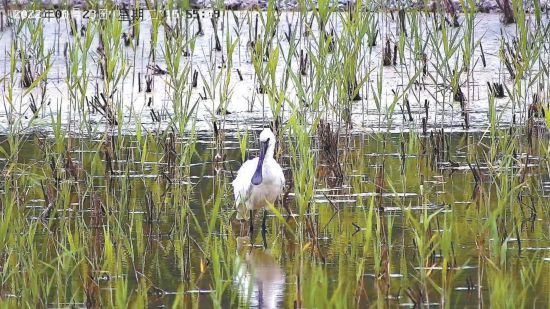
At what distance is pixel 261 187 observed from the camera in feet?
21.4

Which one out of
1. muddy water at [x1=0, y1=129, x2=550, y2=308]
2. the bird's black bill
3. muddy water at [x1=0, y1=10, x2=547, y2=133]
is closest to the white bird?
Answer: the bird's black bill

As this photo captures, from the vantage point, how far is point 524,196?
6.84m

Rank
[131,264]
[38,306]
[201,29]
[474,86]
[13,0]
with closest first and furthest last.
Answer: [38,306] < [131,264] < [474,86] < [201,29] < [13,0]

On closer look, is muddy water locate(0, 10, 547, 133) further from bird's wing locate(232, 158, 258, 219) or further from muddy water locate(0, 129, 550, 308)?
bird's wing locate(232, 158, 258, 219)

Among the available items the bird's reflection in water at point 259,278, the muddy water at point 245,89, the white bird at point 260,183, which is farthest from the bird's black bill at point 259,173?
the muddy water at point 245,89

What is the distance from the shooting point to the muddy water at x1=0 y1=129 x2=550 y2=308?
495 cm

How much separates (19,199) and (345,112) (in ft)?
7.34

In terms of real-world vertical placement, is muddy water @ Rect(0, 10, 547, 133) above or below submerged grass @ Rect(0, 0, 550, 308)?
above

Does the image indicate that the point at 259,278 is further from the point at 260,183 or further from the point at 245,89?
the point at 245,89

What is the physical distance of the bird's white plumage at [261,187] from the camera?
257 inches

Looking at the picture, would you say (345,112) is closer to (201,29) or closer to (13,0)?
(201,29)

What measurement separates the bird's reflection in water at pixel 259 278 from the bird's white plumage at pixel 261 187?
1.49 feet

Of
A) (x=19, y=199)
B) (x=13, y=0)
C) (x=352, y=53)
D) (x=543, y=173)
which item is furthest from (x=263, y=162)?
(x=13, y=0)

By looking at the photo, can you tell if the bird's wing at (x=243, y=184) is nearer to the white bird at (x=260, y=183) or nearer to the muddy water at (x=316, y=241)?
the white bird at (x=260, y=183)
